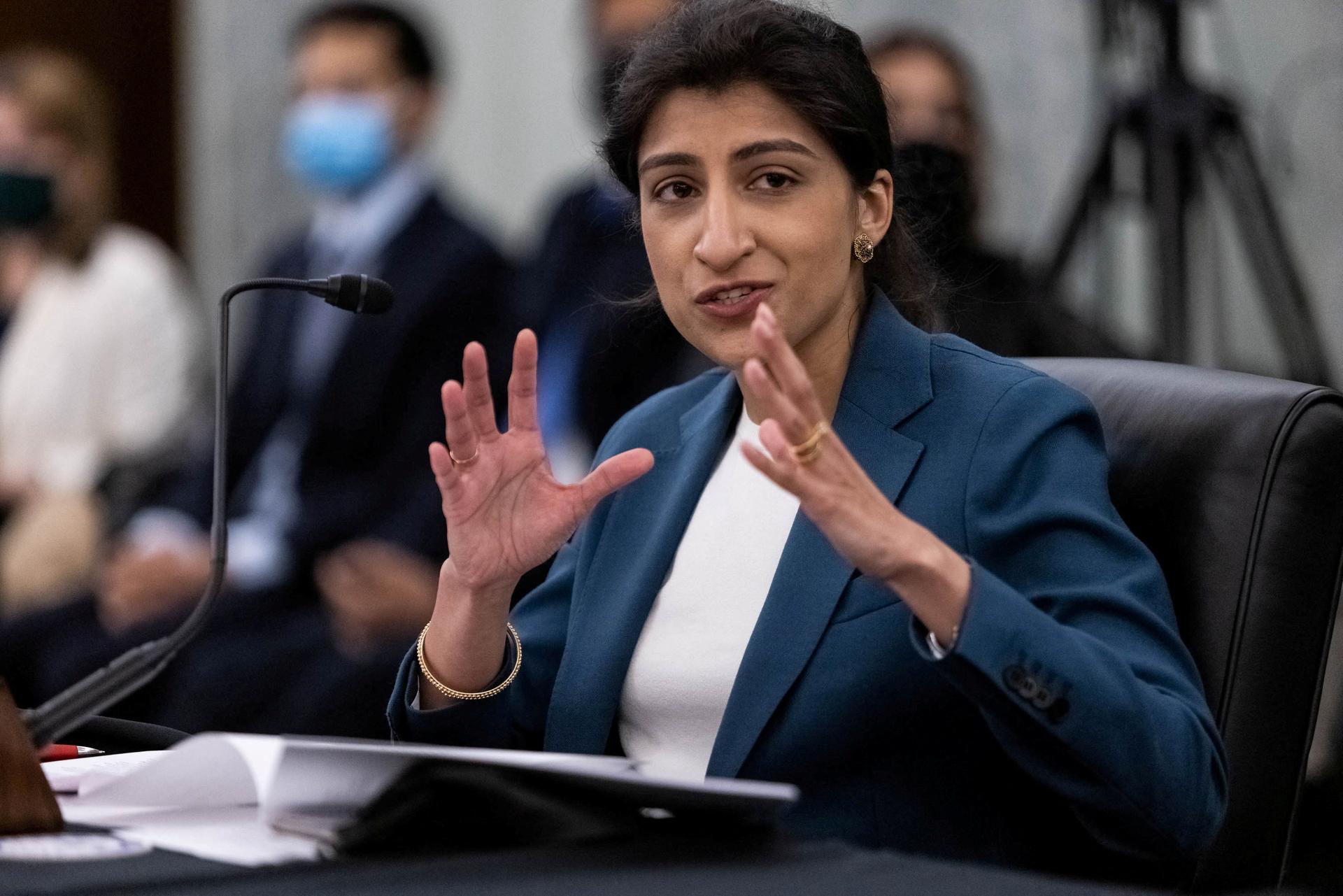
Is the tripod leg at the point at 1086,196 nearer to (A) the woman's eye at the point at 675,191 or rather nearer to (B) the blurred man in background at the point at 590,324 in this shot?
(B) the blurred man in background at the point at 590,324

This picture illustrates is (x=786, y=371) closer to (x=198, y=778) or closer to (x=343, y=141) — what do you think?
(x=198, y=778)

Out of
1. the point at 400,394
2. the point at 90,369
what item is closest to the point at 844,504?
the point at 400,394

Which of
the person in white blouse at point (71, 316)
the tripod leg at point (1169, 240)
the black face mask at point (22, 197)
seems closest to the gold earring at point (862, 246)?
the tripod leg at point (1169, 240)

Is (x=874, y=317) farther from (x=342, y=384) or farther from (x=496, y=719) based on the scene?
(x=342, y=384)

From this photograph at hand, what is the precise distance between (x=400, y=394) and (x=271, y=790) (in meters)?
2.04

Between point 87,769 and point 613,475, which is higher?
point 613,475

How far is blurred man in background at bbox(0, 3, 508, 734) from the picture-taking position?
2.79 meters

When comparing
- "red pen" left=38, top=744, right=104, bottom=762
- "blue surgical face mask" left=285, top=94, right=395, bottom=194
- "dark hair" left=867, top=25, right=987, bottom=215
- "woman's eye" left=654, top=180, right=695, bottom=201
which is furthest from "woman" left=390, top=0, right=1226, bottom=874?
"blue surgical face mask" left=285, top=94, right=395, bottom=194

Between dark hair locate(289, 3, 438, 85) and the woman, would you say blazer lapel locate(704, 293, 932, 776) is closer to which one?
the woman

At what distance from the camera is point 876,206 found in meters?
1.39

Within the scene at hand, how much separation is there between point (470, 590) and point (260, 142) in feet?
12.7

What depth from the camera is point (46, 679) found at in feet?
10.2

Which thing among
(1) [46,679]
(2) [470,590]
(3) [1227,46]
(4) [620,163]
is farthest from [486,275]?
(2) [470,590]

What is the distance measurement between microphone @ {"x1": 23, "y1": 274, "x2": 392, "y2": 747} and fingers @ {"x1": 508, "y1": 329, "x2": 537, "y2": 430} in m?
0.10
